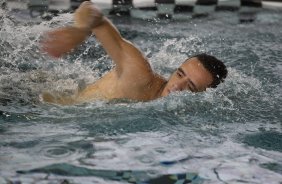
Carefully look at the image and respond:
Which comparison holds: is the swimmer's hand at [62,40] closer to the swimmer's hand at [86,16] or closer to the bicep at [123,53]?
the swimmer's hand at [86,16]

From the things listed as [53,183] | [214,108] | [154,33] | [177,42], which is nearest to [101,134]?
[53,183]

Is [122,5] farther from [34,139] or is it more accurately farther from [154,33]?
[34,139]

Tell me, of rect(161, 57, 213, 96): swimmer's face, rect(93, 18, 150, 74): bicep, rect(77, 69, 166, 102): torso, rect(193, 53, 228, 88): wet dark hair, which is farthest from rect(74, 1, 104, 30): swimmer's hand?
rect(193, 53, 228, 88): wet dark hair

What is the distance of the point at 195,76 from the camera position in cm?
307

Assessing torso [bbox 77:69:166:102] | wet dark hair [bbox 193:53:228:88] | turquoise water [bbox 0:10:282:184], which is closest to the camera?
turquoise water [bbox 0:10:282:184]

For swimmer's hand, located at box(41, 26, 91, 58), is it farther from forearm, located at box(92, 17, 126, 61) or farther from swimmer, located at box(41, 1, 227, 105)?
forearm, located at box(92, 17, 126, 61)

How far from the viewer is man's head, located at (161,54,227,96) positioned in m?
3.02

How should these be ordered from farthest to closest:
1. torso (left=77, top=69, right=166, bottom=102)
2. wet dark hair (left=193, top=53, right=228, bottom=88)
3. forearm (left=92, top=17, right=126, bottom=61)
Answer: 1. wet dark hair (left=193, top=53, right=228, bottom=88)
2. torso (left=77, top=69, right=166, bottom=102)
3. forearm (left=92, top=17, right=126, bottom=61)

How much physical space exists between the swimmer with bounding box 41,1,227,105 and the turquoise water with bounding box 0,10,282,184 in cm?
7

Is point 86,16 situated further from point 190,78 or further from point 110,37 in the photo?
point 190,78

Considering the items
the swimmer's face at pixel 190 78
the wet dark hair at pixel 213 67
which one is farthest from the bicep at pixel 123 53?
the wet dark hair at pixel 213 67

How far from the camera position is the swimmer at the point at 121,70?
2.65 meters

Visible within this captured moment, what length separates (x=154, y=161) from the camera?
7.82ft

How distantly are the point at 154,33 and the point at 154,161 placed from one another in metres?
2.78
